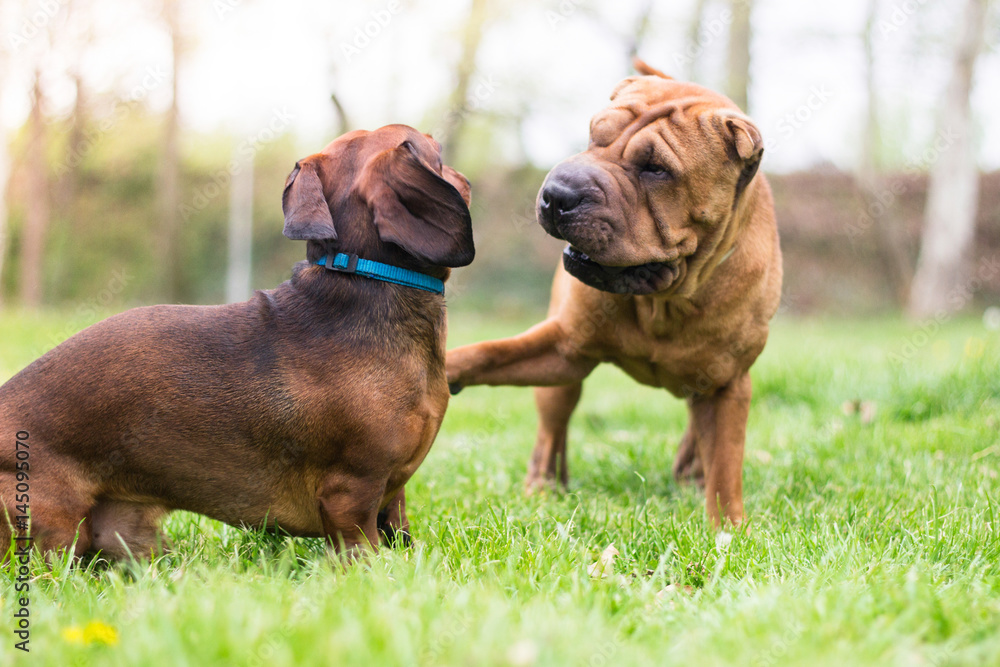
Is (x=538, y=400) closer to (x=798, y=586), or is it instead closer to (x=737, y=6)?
(x=798, y=586)

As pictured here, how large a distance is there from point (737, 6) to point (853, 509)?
910 cm

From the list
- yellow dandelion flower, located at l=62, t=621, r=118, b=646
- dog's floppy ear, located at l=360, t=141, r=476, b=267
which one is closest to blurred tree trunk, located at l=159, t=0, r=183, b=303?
dog's floppy ear, located at l=360, t=141, r=476, b=267

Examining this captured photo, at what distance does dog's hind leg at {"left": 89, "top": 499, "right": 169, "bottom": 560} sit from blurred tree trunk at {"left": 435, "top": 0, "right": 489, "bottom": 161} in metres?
9.55

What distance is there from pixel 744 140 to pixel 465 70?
974cm

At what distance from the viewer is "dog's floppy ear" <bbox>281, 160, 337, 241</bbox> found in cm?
261

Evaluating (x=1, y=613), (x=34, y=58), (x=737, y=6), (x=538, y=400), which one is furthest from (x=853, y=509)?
(x=34, y=58)

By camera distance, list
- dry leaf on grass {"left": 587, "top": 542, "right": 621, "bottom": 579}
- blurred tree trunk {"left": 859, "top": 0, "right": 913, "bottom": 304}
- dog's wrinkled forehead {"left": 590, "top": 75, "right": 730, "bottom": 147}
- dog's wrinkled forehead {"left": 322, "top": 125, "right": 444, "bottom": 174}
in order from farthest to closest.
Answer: blurred tree trunk {"left": 859, "top": 0, "right": 913, "bottom": 304} → dog's wrinkled forehead {"left": 590, "top": 75, "right": 730, "bottom": 147} → dog's wrinkled forehead {"left": 322, "top": 125, "right": 444, "bottom": 174} → dry leaf on grass {"left": 587, "top": 542, "right": 621, "bottom": 579}

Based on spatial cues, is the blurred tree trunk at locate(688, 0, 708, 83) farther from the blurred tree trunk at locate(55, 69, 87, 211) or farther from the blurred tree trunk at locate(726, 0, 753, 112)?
the blurred tree trunk at locate(55, 69, 87, 211)

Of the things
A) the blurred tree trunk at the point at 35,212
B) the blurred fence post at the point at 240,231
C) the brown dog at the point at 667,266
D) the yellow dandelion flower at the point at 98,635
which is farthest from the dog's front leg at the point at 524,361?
the blurred fence post at the point at 240,231

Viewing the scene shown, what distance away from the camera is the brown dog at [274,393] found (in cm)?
261

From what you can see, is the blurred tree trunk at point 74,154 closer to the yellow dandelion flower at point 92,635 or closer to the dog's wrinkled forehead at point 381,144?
the dog's wrinkled forehead at point 381,144

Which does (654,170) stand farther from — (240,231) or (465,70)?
(240,231)

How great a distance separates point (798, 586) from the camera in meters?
2.41

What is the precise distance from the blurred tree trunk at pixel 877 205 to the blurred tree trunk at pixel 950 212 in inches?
70.4
